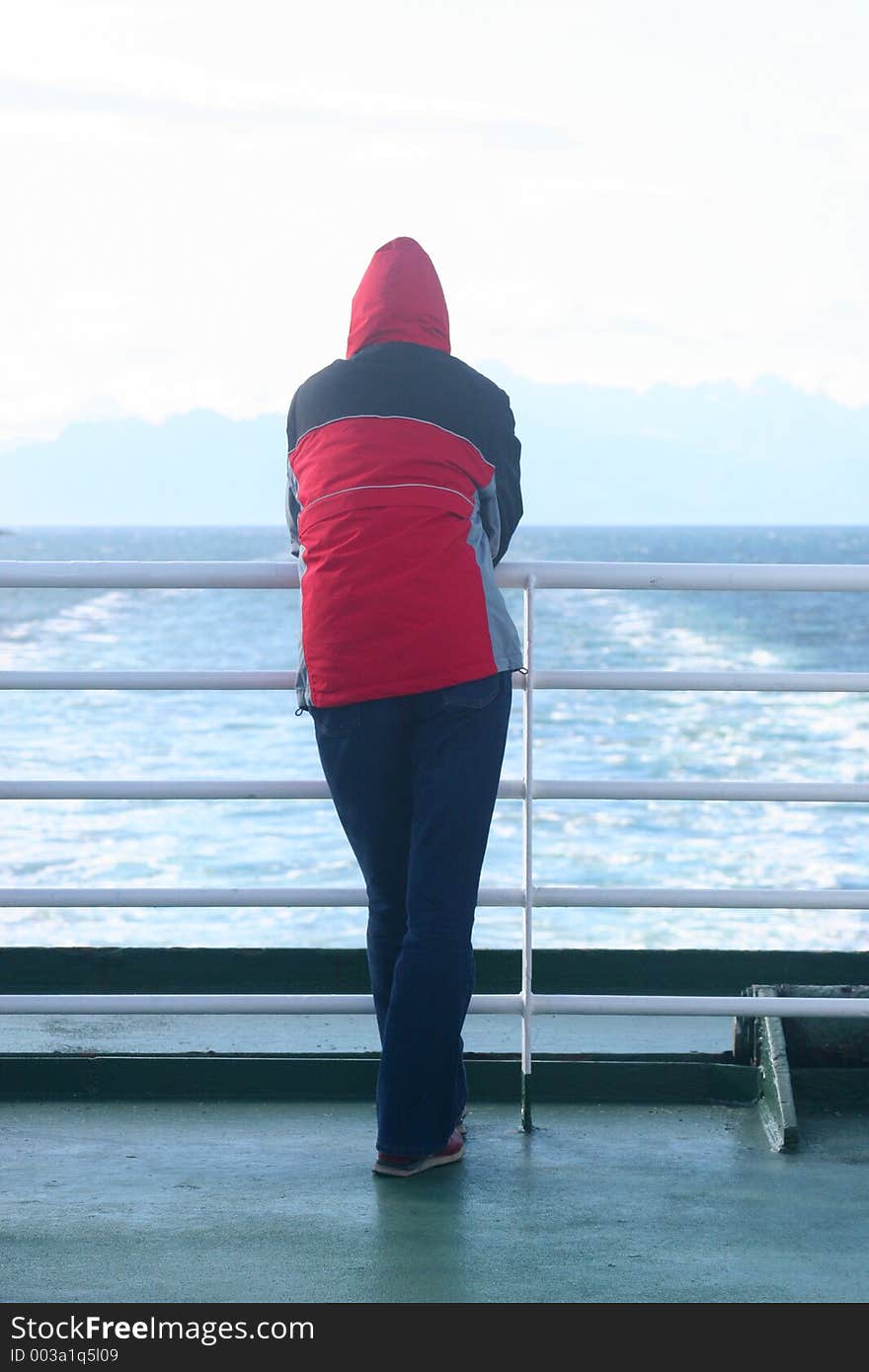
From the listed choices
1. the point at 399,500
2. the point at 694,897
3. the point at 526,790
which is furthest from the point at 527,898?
the point at 399,500

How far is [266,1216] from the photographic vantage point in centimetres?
250

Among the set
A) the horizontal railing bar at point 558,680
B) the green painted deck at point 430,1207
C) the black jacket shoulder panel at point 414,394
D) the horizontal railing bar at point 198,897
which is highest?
the black jacket shoulder panel at point 414,394

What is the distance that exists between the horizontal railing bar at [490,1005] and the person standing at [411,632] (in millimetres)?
294

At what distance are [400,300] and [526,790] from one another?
984 mm

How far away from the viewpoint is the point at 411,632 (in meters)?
2.50

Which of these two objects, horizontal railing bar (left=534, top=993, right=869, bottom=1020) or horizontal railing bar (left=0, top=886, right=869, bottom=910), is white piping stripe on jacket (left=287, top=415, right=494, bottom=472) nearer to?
horizontal railing bar (left=0, top=886, right=869, bottom=910)

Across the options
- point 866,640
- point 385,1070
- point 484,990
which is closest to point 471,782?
point 385,1070

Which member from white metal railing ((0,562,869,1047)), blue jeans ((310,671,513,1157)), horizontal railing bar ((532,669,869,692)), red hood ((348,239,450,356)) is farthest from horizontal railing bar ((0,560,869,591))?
red hood ((348,239,450,356))

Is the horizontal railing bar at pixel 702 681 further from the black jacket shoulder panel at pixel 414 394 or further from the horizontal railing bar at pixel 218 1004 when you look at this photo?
the horizontal railing bar at pixel 218 1004

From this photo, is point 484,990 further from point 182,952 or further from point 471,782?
point 471,782

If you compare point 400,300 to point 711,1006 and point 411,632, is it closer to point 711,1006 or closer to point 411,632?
point 411,632

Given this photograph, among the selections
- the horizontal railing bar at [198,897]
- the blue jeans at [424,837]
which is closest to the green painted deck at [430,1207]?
the blue jeans at [424,837]

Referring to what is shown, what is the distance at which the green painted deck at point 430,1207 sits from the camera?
87.9 inches
